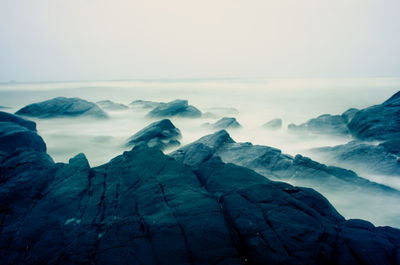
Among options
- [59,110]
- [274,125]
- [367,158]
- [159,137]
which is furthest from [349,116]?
[59,110]

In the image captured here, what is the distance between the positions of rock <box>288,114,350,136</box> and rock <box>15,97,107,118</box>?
15411 mm

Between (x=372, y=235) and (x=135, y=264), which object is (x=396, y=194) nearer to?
(x=372, y=235)

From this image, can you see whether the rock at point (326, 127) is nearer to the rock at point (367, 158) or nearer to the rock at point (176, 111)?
the rock at point (367, 158)

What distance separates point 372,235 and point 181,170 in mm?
3822

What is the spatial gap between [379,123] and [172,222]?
10.7 m

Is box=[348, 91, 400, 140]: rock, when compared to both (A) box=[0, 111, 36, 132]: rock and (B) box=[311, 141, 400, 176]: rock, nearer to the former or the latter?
(B) box=[311, 141, 400, 176]: rock

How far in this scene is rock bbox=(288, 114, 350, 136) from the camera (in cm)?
1302

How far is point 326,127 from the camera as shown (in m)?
13.6

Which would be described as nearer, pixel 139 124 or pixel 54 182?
pixel 54 182

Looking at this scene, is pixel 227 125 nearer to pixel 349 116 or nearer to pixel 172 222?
pixel 349 116

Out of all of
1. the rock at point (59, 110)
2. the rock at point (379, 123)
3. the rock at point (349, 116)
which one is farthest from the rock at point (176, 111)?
the rock at point (379, 123)

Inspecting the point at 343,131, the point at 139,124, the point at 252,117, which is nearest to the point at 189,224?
the point at 343,131

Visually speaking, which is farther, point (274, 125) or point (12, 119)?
point (274, 125)

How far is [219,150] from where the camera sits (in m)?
8.51
